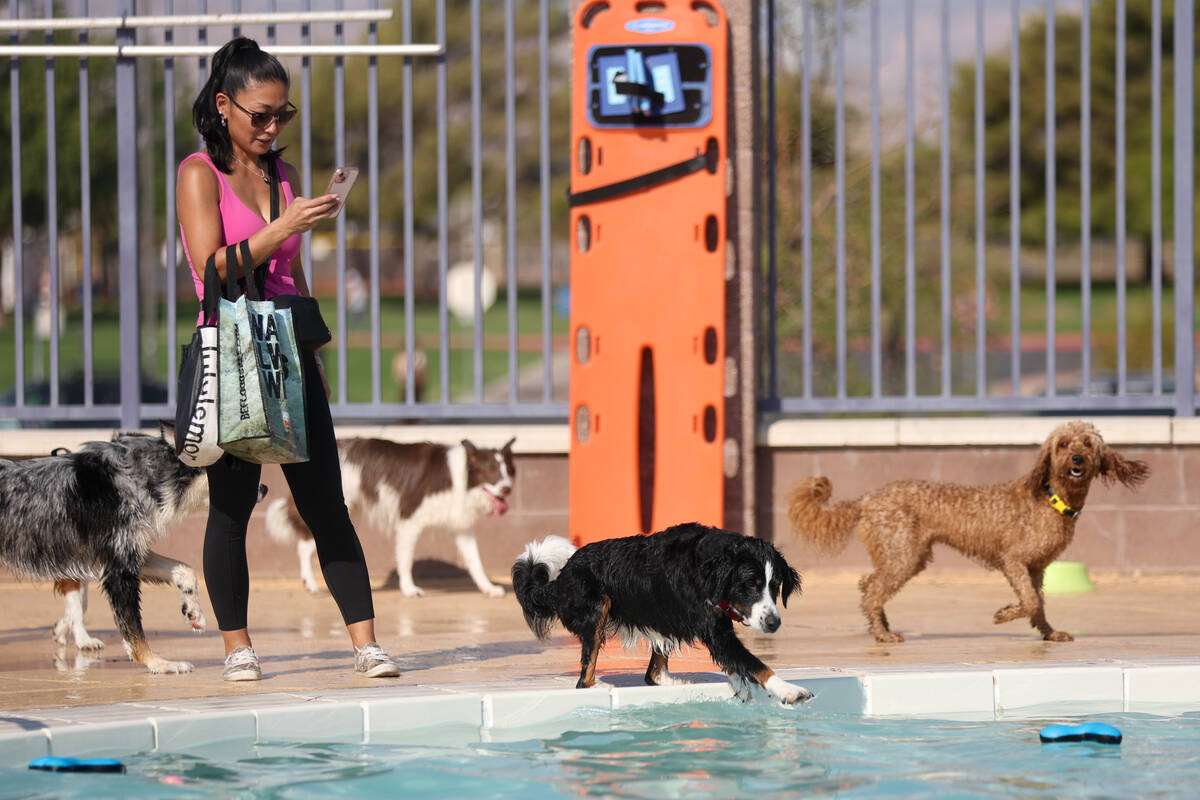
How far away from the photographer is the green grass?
Result: 30.5 m

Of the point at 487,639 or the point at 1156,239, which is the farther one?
the point at 1156,239

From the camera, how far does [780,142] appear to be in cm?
1523

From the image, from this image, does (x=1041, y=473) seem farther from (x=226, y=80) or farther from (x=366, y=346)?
(x=366, y=346)

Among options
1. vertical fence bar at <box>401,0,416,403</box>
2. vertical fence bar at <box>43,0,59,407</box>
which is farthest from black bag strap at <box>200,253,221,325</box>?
vertical fence bar at <box>43,0,59,407</box>

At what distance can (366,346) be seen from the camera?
3597 cm

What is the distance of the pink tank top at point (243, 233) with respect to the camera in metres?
4.96

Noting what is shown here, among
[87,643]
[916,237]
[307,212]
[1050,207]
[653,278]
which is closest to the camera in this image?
[307,212]

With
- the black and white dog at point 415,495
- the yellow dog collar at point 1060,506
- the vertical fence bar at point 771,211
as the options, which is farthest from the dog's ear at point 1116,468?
the black and white dog at point 415,495

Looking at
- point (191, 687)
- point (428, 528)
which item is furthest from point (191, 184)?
point (428, 528)

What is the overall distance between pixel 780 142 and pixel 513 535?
24.2 feet

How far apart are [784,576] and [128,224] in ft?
18.2

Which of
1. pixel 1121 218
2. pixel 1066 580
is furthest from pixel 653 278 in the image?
pixel 1121 218

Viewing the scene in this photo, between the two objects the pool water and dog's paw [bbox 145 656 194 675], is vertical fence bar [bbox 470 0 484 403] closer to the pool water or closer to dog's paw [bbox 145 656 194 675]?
dog's paw [bbox 145 656 194 675]

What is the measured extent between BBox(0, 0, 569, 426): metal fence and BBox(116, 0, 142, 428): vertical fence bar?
1 cm
